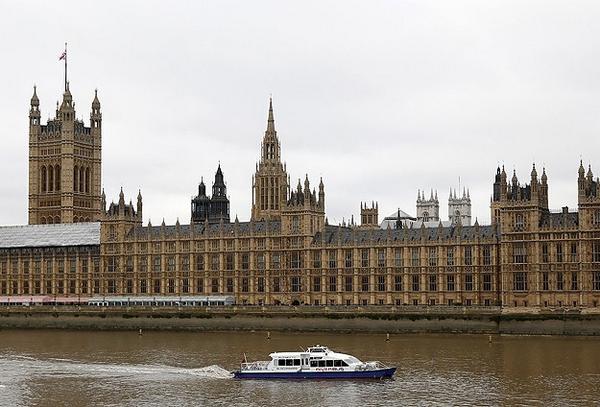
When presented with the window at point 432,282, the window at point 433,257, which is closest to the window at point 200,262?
the window at point 433,257

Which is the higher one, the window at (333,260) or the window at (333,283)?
the window at (333,260)

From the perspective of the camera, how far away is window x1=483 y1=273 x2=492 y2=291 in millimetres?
143000

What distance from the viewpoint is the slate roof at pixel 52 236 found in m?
→ 178

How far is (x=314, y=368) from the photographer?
85.2 metres

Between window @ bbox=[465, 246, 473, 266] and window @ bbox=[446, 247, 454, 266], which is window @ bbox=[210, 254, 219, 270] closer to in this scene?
window @ bbox=[446, 247, 454, 266]

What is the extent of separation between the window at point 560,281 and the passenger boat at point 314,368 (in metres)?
54.5

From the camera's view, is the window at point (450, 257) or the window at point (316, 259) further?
the window at point (316, 259)

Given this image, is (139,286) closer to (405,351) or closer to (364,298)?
(364,298)

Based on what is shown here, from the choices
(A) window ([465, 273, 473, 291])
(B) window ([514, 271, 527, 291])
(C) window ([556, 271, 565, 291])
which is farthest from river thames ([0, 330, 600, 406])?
(A) window ([465, 273, 473, 291])

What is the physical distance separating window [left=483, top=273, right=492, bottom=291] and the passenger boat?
60.2 m

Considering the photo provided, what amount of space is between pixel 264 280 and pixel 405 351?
5660cm

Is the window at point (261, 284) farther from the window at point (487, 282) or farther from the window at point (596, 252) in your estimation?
the window at point (596, 252)

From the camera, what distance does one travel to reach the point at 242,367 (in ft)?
283

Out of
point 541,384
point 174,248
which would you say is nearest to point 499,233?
point 174,248
